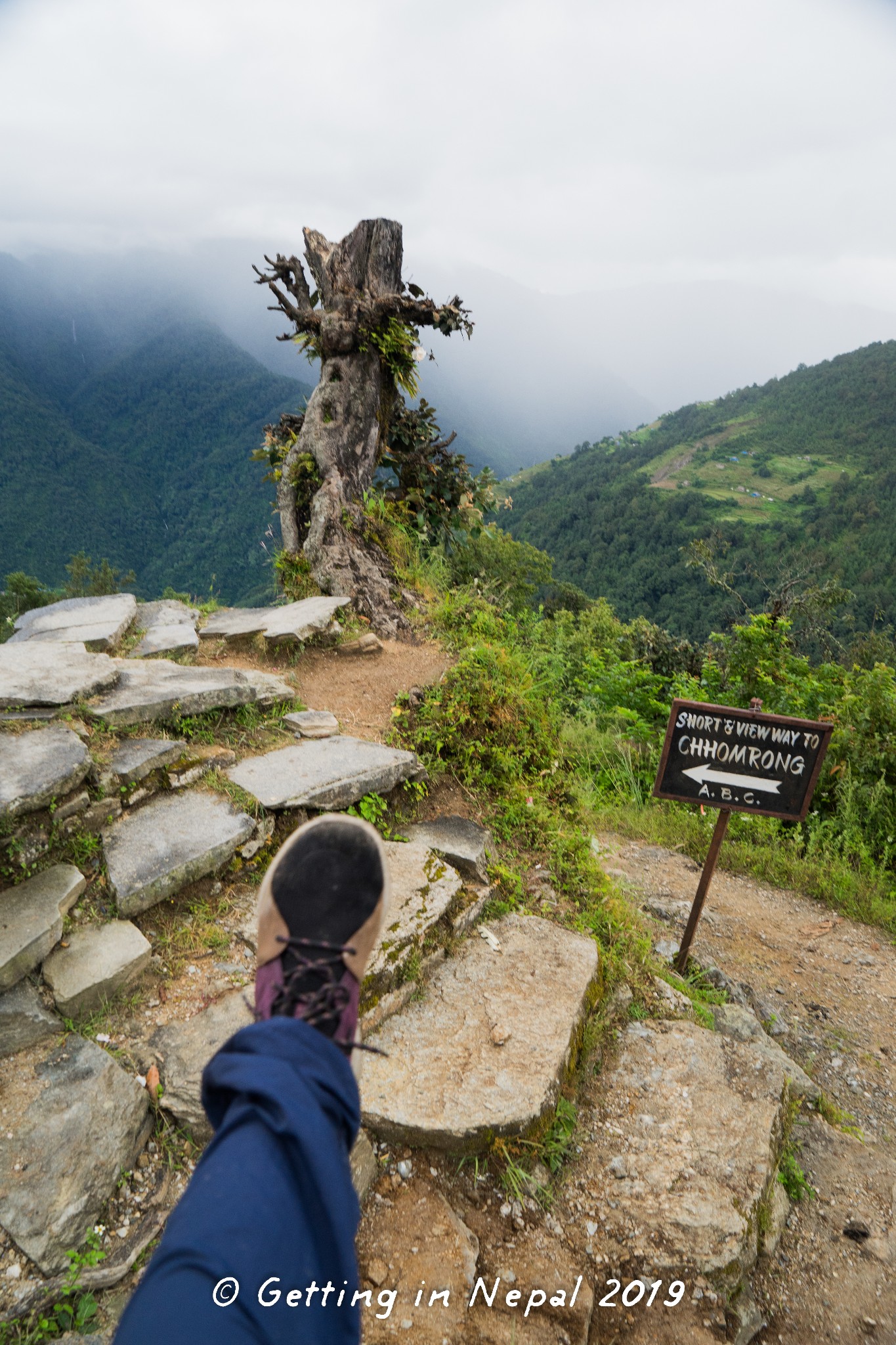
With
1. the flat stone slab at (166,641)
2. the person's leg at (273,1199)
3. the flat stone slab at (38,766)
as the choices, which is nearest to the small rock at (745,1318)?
the person's leg at (273,1199)

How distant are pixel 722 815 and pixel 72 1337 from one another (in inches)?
123

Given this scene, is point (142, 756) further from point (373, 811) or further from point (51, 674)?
point (373, 811)

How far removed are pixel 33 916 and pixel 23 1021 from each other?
1.14 feet

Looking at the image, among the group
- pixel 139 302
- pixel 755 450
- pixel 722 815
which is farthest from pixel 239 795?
pixel 139 302

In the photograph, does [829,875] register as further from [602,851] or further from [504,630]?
[504,630]

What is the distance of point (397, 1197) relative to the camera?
2.15 metres

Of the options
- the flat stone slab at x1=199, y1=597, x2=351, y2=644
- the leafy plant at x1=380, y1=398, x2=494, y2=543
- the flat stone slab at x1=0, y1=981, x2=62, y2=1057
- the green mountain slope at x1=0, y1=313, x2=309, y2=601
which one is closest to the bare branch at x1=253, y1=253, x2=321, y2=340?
the leafy plant at x1=380, y1=398, x2=494, y2=543

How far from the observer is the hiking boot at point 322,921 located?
178 centimetres

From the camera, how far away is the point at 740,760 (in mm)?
3324

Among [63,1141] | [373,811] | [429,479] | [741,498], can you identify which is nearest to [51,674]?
[373,811]

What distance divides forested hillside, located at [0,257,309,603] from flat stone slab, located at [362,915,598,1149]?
2736 inches

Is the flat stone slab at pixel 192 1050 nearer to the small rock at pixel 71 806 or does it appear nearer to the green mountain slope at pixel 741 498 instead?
the small rock at pixel 71 806

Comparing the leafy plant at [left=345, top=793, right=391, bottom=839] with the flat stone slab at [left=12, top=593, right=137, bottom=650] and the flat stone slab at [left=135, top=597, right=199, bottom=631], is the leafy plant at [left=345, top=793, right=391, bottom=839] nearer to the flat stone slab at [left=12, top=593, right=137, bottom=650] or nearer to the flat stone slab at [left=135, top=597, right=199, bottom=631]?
the flat stone slab at [left=12, top=593, right=137, bottom=650]

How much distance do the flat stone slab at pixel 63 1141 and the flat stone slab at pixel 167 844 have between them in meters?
0.56
